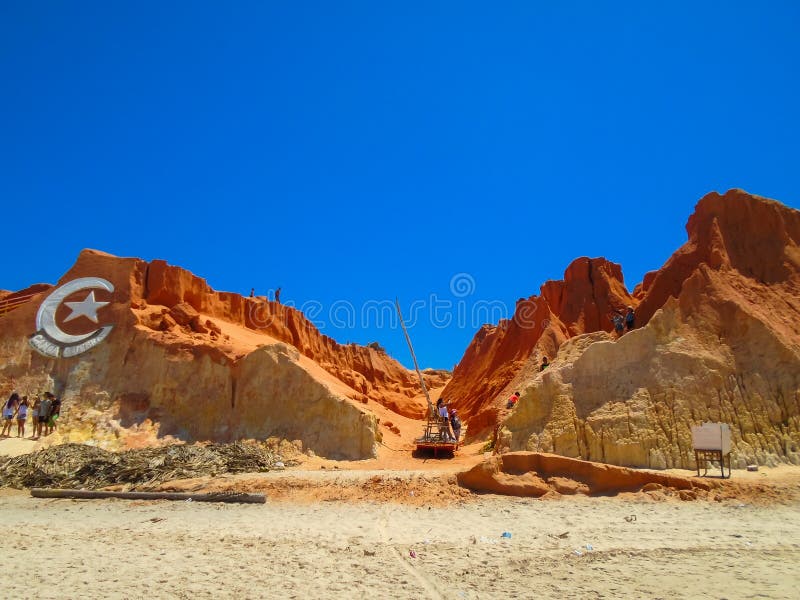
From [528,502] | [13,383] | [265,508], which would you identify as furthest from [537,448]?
[13,383]

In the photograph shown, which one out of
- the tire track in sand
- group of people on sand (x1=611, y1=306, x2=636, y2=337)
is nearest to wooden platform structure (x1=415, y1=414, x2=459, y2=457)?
group of people on sand (x1=611, y1=306, x2=636, y2=337)

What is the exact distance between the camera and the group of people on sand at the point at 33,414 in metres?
20.9

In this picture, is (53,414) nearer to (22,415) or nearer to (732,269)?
(22,415)

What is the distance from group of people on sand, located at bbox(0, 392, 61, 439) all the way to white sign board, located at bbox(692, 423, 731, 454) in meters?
20.7

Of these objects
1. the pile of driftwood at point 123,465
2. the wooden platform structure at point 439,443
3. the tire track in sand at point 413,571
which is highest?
the wooden platform structure at point 439,443

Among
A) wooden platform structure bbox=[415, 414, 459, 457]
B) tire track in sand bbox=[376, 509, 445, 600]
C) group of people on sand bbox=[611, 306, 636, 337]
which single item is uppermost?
group of people on sand bbox=[611, 306, 636, 337]

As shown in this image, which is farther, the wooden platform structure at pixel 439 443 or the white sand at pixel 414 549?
the wooden platform structure at pixel 439 443

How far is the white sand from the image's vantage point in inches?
283

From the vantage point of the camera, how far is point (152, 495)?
14.1 metres

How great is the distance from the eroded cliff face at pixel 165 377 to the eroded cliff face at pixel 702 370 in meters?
7.21

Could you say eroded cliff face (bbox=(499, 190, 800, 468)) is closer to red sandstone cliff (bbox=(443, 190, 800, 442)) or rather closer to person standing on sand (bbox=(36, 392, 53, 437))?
red sandstone cliff (bbox=(443, 190, 800, 442))

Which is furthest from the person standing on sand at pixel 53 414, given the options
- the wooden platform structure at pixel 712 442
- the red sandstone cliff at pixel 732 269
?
the wooden platform structure at pixel 712 442

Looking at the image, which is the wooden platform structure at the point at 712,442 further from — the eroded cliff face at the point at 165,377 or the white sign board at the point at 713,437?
the eroded cliff face at the point at 165,377

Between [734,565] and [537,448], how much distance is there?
840 centimetres
